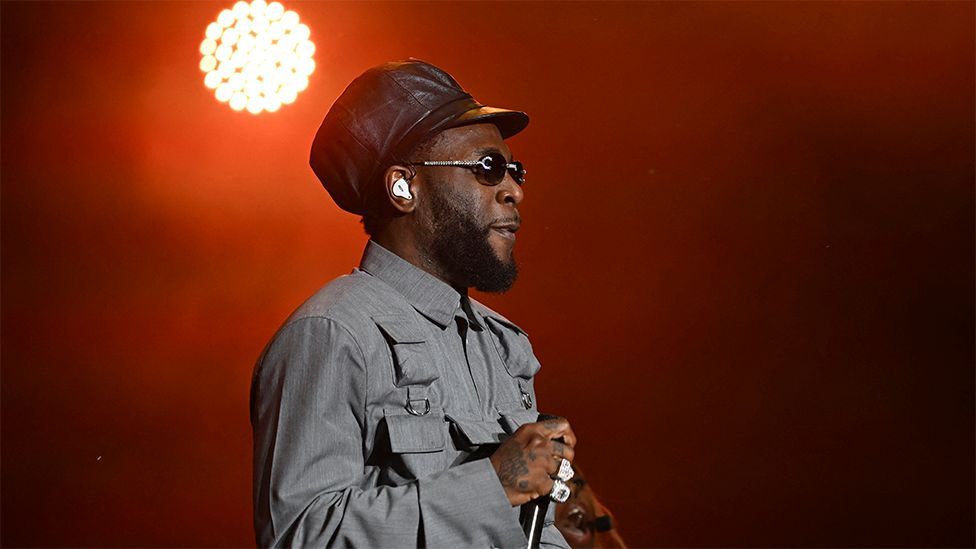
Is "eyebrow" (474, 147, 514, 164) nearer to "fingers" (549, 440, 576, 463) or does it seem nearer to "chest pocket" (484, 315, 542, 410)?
"chest pocket" (484, 315, 542, 410)

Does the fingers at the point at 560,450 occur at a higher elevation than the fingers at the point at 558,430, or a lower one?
lower

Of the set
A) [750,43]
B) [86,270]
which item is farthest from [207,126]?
[750,43]

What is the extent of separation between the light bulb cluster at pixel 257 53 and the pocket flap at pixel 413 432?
113 inches

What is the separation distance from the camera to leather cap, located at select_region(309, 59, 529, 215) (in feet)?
6.65

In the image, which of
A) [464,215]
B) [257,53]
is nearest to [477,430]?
[464,215]

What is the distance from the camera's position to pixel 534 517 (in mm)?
1795

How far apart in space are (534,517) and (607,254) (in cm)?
267

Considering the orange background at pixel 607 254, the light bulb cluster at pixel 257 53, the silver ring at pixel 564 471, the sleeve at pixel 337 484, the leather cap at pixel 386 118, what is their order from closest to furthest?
the sleeve at pixel 337 484 < the silver ring at pixel 564 471 < the leather cap at pixel 386 118 < the orange background at pixel 607 254 < the light bulb cluster at pixel 257 53

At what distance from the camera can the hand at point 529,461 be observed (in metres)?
1.67

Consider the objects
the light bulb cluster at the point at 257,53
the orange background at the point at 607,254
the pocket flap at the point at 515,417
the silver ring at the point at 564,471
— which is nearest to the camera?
the silver ring at the point at 564,471

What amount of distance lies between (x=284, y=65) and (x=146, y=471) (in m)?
1.74

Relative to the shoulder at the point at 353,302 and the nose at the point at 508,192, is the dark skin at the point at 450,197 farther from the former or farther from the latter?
the shoulder at the point at 353,302

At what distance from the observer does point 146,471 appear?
432 centimetres

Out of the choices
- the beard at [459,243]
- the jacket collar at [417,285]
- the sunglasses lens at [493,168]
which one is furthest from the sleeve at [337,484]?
the sunglasses lens at [493,168]
